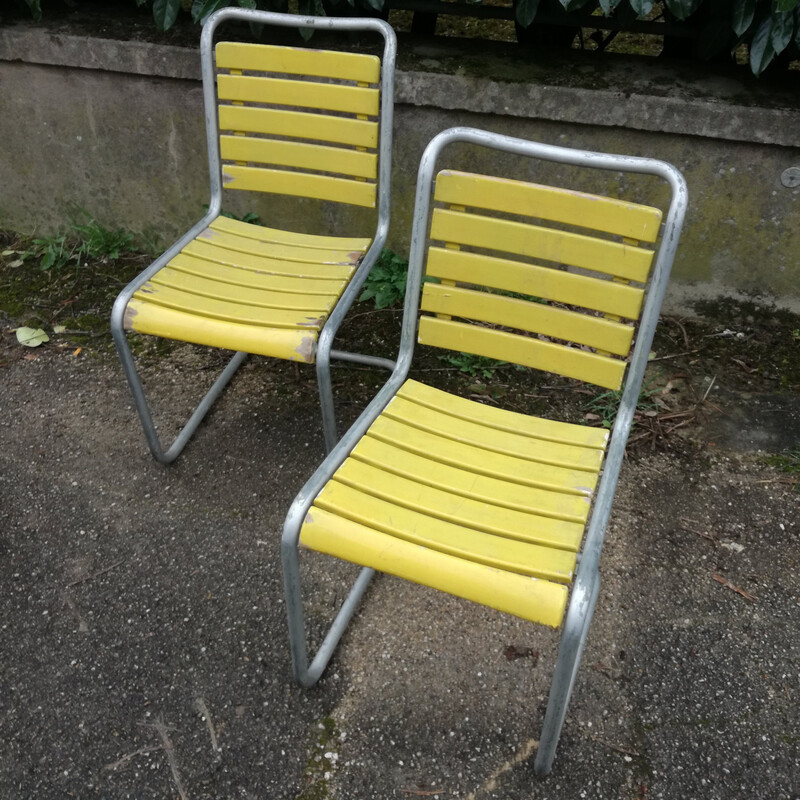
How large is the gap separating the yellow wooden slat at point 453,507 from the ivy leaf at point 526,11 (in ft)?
6.16

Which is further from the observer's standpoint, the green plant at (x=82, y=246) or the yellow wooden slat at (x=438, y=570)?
the green plant at (x=82, y=246)

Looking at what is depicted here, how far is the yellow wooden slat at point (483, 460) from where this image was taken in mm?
1689

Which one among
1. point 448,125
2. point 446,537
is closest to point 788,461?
point 446,537

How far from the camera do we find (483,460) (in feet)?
5.73

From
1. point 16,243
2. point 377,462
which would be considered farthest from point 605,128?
point 16,243

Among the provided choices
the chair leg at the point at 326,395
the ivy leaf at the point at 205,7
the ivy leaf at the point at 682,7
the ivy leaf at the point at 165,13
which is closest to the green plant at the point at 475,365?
the chair leg at the point at 326,395

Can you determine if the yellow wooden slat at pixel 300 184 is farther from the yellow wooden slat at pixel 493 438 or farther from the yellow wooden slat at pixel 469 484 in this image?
the yellow wooden slat at pixel 469 484

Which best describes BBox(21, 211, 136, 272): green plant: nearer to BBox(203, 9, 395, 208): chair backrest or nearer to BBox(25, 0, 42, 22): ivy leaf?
BBox(25, 0, 42, 22): ivy leaf

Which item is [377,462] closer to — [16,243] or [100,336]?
[100,336]

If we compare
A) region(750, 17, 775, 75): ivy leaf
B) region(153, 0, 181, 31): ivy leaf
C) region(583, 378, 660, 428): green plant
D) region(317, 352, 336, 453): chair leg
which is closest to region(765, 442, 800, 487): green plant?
region(583, 378, 660, 428): green plant

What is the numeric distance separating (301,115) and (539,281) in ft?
3.49

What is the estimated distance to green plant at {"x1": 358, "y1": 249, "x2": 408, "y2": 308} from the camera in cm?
317

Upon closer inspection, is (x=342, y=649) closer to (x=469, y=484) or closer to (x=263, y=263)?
(x=469, y=484)

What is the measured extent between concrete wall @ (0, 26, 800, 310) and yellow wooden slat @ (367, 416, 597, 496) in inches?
59.7
